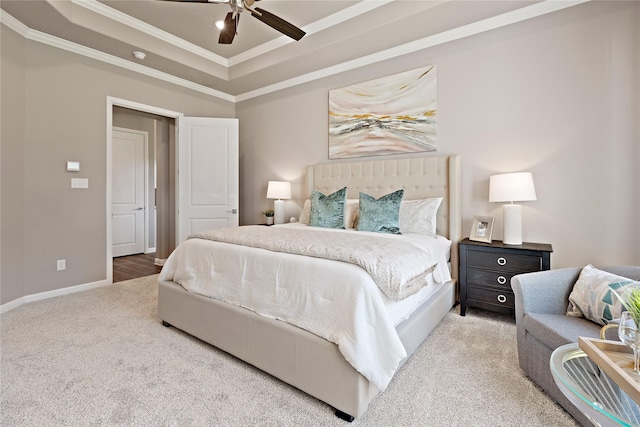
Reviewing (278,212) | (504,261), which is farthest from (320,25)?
(504,261)

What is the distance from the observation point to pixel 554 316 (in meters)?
1.69

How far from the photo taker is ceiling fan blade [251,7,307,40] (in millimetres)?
2293

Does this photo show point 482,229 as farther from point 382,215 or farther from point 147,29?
point 147,29

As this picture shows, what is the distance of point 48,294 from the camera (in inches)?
128

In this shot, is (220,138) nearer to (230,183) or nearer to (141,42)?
(230,183)

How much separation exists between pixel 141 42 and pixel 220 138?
1474 mm

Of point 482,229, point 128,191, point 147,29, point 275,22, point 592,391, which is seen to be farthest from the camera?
point 128,191

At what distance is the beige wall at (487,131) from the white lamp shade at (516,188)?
298mm

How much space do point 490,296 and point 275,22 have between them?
291 cm

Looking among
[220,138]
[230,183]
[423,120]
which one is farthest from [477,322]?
[220,138]

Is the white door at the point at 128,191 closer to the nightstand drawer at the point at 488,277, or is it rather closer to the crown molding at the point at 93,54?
the crown molding at the point at 93,54

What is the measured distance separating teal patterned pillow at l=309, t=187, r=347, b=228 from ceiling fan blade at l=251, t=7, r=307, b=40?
5.27 ft

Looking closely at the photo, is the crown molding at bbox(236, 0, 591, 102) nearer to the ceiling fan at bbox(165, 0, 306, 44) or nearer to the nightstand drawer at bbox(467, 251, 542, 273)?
the ceiling fan at bbox(165, 0, 306, 44)

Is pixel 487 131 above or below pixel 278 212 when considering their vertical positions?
above
